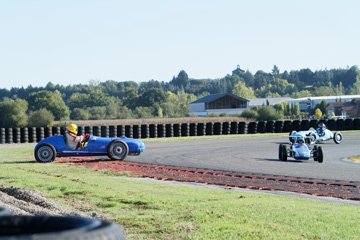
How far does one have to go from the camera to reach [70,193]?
10484mm

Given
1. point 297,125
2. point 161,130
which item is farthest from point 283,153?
point 297,125

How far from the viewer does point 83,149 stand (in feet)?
61.6

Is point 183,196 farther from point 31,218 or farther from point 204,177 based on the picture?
point 31,218

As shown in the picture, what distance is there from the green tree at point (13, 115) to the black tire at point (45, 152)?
3489 cm

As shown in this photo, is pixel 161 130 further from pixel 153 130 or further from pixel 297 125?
pixel 297 125

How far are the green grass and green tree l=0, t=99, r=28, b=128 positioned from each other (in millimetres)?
41542

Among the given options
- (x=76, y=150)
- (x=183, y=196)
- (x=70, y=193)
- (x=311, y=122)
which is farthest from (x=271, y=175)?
(x=311, y=122)

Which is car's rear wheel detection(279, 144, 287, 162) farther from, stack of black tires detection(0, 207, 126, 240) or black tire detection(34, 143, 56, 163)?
stack of black tires detection(0, 207, 126, 240)

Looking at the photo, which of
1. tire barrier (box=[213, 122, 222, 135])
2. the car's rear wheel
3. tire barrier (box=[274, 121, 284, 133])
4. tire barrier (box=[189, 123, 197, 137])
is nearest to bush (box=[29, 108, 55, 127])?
tire barrier (box=[189, 123, 197, 137])

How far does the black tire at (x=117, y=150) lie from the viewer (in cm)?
1886

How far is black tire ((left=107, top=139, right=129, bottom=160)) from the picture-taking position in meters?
18.9

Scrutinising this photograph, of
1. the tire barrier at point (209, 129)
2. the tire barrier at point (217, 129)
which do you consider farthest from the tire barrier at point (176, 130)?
the tire barrier at point (217, 129)

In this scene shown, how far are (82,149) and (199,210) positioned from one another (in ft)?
36.9

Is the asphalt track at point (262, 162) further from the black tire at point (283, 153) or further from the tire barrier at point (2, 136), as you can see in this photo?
the tire barrier at point (2, 136)
